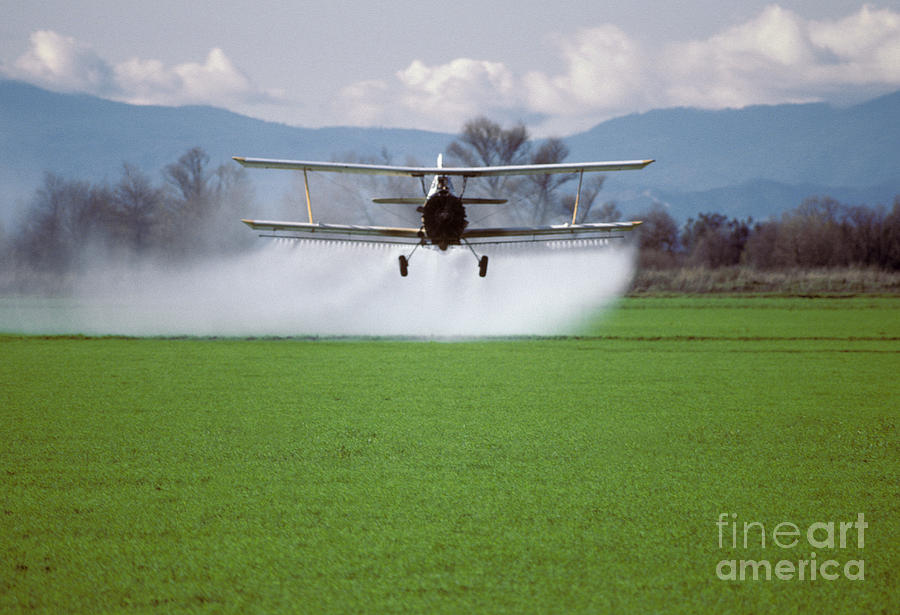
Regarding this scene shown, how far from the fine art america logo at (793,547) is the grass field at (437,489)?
34mm

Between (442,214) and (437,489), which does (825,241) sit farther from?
(437,489)

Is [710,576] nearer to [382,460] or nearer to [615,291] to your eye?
[382,460]

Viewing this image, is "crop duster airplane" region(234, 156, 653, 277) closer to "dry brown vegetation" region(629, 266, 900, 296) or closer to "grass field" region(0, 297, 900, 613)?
"grass field" region(0, 297, 900, 613)

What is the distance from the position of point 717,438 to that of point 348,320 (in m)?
23.1

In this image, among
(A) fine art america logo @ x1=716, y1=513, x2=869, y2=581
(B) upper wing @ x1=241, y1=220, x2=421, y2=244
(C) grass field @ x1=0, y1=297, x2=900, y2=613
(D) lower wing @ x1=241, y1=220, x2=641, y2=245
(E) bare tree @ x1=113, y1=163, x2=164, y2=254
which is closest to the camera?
(C) grass field @ x1=0, y1=297, x2=900, y2=613

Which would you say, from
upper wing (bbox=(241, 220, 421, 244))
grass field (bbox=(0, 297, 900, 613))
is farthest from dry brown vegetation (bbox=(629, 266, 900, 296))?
grass field (bbox=(0, 297, 900, 613))

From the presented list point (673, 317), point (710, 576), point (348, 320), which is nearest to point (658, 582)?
point (710, 576)

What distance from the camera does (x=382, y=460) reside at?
8.31 meters

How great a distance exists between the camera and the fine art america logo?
5277 millimetres

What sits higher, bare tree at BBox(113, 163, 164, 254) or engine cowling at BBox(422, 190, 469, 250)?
bare tree at BBox(113, 163, 164, 254)

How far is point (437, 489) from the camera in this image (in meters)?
7.20

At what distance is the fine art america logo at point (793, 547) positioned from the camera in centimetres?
528

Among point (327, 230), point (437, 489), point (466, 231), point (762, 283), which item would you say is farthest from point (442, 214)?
point (762, 283)

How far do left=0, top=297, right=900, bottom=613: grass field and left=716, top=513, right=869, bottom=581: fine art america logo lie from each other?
0.03 m
